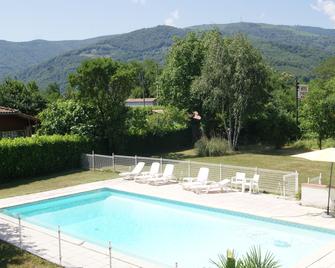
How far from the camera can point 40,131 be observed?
27031mm

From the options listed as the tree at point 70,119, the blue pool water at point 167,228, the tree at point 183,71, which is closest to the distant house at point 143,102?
the tree at point 183,71

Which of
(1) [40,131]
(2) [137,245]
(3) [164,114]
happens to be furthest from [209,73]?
(2) [137,245]

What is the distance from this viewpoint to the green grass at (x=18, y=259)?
10367 millimetres

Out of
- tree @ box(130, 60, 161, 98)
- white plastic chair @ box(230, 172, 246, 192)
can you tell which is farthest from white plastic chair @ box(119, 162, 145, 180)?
tree @ box(130, 60, 161, 98)

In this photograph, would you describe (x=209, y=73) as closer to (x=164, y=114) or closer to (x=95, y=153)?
(x=164, y=114)

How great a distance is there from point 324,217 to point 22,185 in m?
14.2

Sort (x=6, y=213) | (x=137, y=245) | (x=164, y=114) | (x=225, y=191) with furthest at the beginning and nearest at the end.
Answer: (x=164, y=114), (x=225, y=191), (x=6, y=213), (x=137, y=245)

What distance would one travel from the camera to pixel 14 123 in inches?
1086

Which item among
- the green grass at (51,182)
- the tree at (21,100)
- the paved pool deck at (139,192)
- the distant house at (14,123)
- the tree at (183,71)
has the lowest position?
the green grass at (51,182)

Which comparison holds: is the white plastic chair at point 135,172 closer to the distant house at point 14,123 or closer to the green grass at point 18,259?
the distant house at point 14,123

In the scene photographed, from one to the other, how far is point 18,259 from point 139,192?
829cm

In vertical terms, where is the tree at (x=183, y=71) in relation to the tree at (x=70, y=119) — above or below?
above

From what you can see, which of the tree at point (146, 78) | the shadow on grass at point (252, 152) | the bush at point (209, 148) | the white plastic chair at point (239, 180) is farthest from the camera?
the tree at point (146, 78)

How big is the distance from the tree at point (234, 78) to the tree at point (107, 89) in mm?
7620
